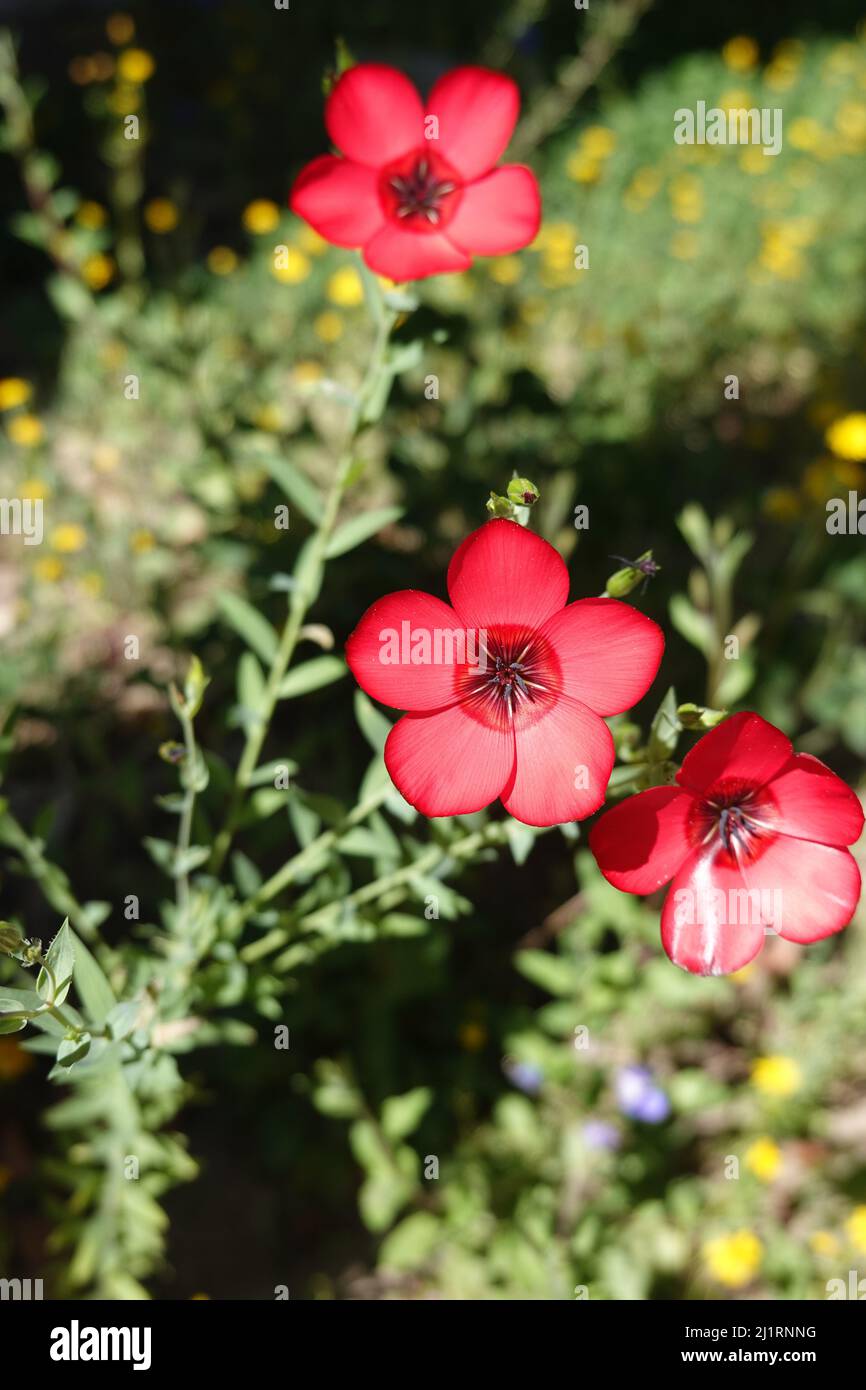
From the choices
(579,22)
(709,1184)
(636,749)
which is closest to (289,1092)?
(709,1184)

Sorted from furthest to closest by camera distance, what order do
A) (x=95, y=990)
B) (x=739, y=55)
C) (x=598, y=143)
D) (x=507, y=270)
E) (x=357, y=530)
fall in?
1. (x=739, y=55)
2. (x=598, y=143)
3. (x=507, y=270)
4. (x=357, y=530)
5. (x=95, y=990)

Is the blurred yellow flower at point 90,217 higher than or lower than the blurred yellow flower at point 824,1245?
higher

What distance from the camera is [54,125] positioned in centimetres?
Result: 301

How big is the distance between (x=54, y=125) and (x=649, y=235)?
5.86 feet

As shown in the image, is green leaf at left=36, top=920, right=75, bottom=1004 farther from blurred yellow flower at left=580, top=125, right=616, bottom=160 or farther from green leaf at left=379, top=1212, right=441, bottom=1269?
blurred yellow flower at left=580, top=125, right=616, bottom=160

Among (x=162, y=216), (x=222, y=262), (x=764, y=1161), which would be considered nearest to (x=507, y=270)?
(x=222, y=262)

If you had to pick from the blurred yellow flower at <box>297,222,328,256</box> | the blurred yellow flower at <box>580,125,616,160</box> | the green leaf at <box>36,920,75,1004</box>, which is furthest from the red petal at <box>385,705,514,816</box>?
the blurred yellow flower at <box>580,125,616,160</box>

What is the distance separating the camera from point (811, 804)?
2.67ft

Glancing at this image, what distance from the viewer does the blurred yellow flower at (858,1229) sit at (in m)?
1.53

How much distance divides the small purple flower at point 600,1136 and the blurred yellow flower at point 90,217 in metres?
1.97

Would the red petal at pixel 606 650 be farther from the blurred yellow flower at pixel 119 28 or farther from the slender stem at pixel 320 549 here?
the blurred yellow flower at pixel 119 28

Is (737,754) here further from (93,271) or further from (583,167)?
(583,167)

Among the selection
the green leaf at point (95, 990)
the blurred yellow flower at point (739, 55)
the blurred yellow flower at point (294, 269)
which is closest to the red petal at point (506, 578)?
the green leaf at point (95, 990)

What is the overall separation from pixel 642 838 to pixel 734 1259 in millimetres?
1047
